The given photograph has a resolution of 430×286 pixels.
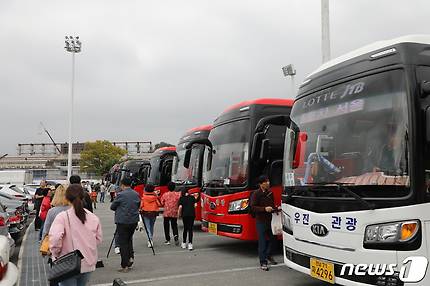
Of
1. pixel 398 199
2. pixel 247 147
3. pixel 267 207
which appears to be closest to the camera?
pixel 398 199

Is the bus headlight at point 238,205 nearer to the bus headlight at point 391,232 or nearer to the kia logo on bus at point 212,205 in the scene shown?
the kia logo on bus at point 212,205

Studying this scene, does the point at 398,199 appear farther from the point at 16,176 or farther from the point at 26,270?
the point at 16,176

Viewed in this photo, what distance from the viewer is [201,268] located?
833 centimetres

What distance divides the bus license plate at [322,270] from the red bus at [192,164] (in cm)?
664

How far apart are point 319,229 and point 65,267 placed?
3.05m

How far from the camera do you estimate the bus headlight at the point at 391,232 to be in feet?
14.6

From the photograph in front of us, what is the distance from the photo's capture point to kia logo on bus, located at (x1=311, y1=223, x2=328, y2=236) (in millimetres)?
5320

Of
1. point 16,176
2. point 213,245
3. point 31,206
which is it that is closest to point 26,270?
point 213,245

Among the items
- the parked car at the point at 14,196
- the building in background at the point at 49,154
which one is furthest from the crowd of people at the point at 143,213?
the building in background at the point at 49,154

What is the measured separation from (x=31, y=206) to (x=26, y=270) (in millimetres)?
13862

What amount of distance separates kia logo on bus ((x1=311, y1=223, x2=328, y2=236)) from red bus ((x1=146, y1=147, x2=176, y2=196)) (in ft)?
44.7

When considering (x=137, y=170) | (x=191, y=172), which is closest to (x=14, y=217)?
(x=191, y=172)

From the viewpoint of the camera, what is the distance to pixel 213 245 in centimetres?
1118

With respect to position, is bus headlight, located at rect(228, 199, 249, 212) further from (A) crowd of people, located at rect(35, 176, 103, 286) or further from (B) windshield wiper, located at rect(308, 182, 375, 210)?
(A) crowd of people, located at rect(35, 176, 103, 286)
